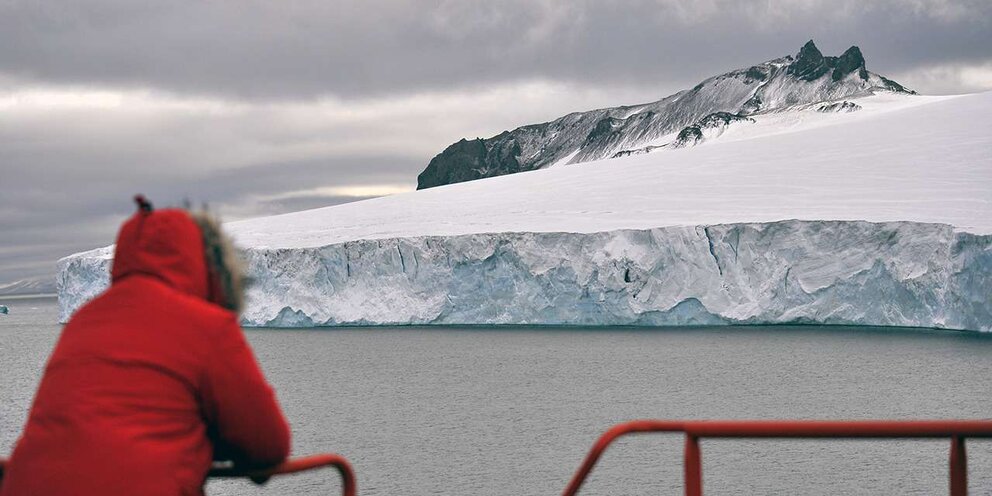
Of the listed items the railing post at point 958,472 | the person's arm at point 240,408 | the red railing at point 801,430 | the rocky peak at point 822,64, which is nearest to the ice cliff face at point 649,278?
the railing post at point 958,472

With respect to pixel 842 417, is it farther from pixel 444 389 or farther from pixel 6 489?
pixel 6 489

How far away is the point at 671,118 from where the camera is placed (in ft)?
226

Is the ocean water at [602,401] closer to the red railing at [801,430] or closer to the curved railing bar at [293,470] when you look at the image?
the red railing at [801,430]

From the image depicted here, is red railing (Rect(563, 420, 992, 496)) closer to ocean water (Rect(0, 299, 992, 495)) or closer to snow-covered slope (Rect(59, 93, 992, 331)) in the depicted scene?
ocean water (Rect(0, 299, 992, 495))

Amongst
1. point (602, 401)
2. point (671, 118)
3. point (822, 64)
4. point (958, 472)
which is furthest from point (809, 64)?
point (958, 472)

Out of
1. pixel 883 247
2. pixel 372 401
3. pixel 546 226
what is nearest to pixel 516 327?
pixel 546 226

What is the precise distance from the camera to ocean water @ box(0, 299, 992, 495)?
9258mm

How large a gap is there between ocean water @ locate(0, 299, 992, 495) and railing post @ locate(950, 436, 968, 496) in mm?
7108

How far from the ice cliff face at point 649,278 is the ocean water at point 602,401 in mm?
548

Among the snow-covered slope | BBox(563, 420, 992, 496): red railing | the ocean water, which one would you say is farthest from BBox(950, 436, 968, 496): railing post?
the snow-covered slope

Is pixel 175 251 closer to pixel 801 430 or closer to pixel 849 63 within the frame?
pixel 801 430

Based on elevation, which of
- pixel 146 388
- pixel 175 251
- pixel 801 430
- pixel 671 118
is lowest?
pixel 801 430

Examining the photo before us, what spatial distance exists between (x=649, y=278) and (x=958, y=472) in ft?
67.1

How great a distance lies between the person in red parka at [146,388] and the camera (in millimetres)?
1284
